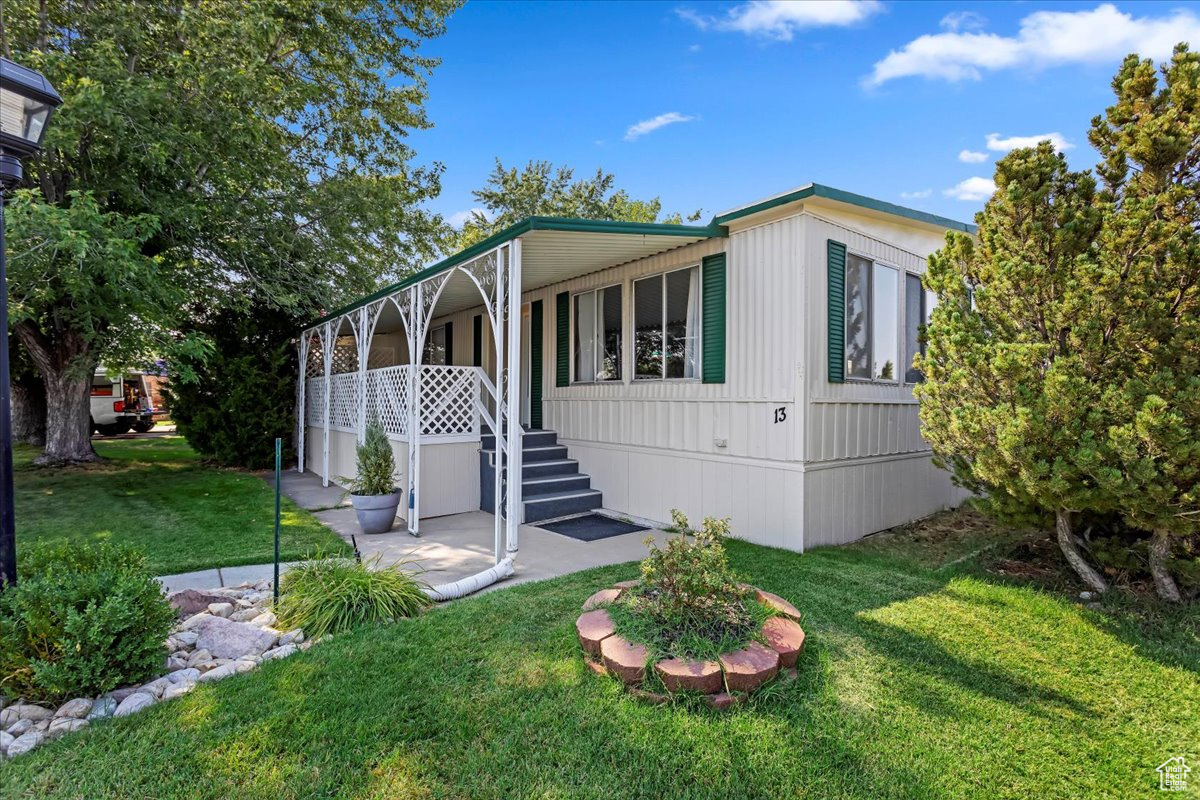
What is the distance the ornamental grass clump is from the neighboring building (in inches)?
82.9

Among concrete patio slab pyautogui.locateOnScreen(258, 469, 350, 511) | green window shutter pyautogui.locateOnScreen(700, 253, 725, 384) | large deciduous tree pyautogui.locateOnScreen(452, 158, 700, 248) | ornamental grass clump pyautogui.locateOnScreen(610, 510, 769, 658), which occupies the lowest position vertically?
concrete patio slab pyautogui.locateOnScreen(258, 469, 350, 511)

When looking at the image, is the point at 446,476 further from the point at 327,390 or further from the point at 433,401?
the point at 327,390

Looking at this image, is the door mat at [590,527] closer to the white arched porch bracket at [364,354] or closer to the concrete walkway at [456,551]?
the concrete walkway at [456,551]

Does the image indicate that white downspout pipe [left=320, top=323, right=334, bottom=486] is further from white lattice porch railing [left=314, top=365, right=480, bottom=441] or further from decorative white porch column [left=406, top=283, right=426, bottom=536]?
decorative white porch column [left=406, top=283, right=426, bottom=536]

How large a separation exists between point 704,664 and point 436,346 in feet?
34.0

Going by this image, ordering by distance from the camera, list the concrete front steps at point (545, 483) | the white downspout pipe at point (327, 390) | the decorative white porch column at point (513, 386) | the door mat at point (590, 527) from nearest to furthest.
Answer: the decorative white porch column at point (513, 386) → the door mat at point (590, 527) → the concrete front steps at point (545, 483) → the white downspout pipe at point (327, 390)

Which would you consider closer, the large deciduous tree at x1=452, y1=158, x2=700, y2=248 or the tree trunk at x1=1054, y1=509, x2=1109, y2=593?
the tree trunk at x1=1054, y1=509, x2=1109, y2=593

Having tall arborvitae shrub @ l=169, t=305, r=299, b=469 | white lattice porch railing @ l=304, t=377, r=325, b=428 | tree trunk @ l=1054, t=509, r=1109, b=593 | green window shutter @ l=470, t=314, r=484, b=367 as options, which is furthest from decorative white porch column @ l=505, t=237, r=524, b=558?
tall arborvitae shrub @ l=169, t=305, r=299, b=469

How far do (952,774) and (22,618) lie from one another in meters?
3.84

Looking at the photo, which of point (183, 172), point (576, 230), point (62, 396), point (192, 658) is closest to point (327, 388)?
point (183, 172)

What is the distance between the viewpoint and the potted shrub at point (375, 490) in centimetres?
593

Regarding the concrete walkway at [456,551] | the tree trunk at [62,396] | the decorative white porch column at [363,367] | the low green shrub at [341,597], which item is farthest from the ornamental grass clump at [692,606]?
the tree trunk at [62,396]

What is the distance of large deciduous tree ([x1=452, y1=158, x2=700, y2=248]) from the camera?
74.1 feet

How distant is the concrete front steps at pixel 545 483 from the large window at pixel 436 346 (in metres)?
4.57
